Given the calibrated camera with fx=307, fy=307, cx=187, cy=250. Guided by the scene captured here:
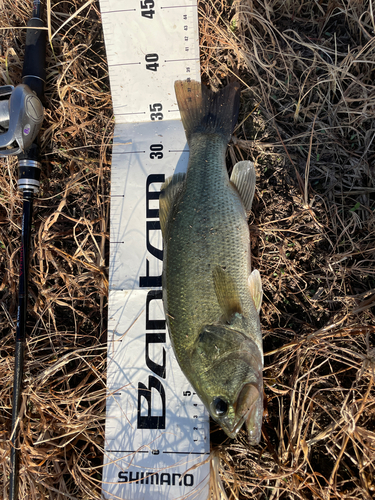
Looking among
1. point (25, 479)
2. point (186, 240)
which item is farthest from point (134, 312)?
point (25, 479)

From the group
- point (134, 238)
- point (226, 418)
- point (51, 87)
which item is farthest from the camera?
point (51, 87)

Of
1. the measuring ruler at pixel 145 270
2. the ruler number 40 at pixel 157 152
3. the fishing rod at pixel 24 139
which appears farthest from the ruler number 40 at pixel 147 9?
the ruler number 40 at pixel 157 152

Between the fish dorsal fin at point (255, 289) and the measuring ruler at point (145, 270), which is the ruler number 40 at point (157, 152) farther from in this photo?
the fish dorsal fin at point (255, 289)

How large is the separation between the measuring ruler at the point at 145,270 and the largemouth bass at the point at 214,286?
16.6 inches

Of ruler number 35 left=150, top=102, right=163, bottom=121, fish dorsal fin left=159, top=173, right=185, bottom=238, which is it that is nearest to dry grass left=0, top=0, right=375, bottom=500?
ruler number 35 left=150, top=102, right=163, bottom=121

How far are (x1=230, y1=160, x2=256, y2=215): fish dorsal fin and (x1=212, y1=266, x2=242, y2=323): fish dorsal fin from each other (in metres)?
0.63

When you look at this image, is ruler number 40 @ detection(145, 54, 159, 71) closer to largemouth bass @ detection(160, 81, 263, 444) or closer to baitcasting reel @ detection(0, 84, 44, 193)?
largemouth bass @ detection(160, 81, 263, 444)

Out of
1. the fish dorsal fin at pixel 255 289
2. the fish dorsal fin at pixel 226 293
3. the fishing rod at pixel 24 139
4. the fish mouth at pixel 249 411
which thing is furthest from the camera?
the fishing rod at pixel 24 139

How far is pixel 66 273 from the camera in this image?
102 inches

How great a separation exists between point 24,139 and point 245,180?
68.4 inches

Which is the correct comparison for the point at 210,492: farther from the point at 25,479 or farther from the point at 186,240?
the point at 186,240

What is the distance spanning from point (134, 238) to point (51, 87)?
155 centimetres

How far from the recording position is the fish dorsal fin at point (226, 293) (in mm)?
1861

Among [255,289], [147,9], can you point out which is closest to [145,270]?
[255,289]
